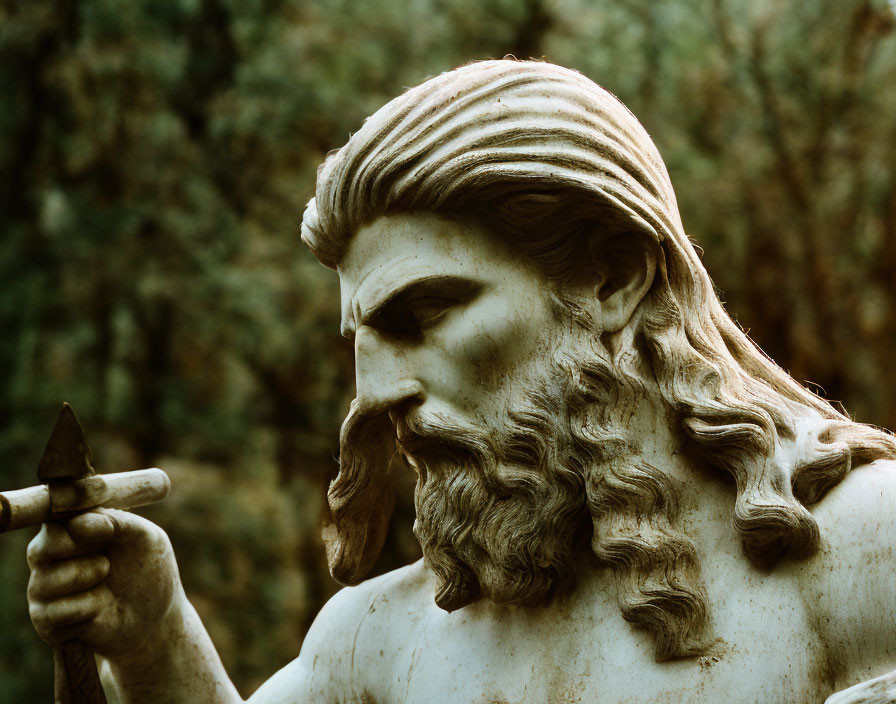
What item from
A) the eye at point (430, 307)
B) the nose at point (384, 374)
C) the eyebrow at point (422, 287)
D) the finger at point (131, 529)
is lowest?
the finger at point (131, 529)

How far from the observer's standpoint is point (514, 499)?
2.18m

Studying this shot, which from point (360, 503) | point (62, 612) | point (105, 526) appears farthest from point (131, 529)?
point (360, 503)

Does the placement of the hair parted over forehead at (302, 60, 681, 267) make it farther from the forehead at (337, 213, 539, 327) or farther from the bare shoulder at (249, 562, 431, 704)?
the bare shoulder at (249, 562, 431, 704)

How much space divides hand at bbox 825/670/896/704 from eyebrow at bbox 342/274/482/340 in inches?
35.1

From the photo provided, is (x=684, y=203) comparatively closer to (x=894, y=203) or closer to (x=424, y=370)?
(x=894, y=203)

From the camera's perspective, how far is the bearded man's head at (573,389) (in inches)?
82.3

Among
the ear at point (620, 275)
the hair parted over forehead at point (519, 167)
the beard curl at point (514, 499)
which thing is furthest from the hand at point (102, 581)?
the ear at point (620, 275)

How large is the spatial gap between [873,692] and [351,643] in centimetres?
107

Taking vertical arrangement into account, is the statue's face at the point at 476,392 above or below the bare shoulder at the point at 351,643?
above

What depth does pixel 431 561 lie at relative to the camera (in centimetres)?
227

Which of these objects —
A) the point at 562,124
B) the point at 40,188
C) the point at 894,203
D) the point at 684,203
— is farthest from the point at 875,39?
the point at 562,124

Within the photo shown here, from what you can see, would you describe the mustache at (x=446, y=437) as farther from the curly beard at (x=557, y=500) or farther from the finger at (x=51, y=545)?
the finger at (x=51, y=545)

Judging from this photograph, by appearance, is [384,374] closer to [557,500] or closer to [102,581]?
[557,500]

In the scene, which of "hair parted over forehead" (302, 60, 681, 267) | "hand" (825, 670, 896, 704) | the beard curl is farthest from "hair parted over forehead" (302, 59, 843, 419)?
"hand" (825, 670, 896, 704)
